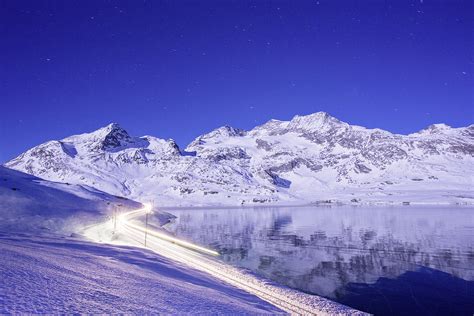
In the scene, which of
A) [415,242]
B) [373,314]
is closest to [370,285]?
[373,314]

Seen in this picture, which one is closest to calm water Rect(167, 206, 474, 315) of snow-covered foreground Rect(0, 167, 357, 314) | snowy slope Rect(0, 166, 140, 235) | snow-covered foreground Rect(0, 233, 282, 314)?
snow-covered foreground Rect(0, 167, 357, 314)

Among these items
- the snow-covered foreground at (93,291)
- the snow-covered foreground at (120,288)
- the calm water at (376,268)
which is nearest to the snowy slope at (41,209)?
the calm water at (376,268)

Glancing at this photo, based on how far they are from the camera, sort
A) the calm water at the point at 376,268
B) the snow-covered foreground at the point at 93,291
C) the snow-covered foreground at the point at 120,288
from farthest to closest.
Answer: the calm water at the point at 376,268
the snow-covered foreground at the point at 120,288
the snow-covered foreground at the point at 93,291

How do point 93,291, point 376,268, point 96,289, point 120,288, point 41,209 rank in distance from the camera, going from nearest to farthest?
point 93,291 → point 96,289 → point 120,288 → point 376,268 → point 41,209

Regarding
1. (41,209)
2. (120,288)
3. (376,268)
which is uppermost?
(41,209)

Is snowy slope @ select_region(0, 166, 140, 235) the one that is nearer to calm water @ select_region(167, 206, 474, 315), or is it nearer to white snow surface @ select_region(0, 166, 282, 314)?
calm water @ select_region(167, 206, 474, 315)

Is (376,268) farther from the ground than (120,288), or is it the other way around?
(120,288)

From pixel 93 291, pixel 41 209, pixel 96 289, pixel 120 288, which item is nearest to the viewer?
pixel 93 291

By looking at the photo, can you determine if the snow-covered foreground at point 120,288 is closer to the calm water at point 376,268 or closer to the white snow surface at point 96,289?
the white snow surface at point 96,289

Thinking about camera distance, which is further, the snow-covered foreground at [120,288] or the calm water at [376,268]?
the calm water at [376,268]

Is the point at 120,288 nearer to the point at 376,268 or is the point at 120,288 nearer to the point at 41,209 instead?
the point at 376,268

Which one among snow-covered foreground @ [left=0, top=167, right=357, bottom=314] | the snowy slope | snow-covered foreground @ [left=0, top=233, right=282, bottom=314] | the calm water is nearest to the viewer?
snow-covered foreground @ [left=0, top=233, right=282, bottom=314]

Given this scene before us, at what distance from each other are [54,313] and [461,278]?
36.4 metres

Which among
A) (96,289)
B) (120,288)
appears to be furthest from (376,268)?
(96,289)
